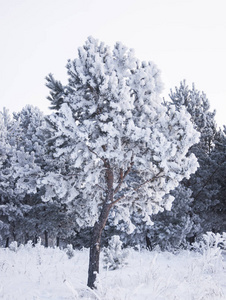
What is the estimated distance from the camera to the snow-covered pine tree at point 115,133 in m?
6.39

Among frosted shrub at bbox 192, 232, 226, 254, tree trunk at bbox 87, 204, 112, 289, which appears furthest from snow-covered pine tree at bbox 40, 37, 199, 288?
frosted shrub at bbox 192, 232, 226, 254

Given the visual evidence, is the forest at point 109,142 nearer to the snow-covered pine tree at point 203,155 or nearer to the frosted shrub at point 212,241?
the frosted shrub at point 212,241

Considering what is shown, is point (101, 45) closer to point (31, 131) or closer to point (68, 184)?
point (68, 184)

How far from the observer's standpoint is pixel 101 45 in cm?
749

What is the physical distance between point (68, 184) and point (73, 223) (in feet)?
33.7

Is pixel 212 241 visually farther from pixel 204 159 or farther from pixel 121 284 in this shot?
pixel 204 159

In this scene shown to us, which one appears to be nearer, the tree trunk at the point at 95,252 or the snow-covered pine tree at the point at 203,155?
the tree trunk at the point at 95,252

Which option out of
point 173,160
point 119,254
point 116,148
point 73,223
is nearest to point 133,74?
point 116,148

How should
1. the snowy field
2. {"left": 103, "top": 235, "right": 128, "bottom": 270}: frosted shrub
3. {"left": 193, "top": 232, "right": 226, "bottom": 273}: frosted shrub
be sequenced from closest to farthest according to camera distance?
the snowy field
{"left": 193, "top": 232, "right": 226, "bottom": 273}: frosted shrub
{"left": 103, "top": 235, "right": 128, "bottom": 270}: frosted shrub

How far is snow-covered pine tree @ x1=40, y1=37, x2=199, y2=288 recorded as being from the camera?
639 cm

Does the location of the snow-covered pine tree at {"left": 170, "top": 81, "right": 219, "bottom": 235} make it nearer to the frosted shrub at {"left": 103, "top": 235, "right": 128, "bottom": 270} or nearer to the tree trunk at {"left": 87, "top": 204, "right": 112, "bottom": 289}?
the frosted shrub at {"left": 103, "top": 235, "right": 128, "bottom": 270}

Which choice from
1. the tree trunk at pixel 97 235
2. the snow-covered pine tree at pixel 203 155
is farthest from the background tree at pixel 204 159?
the tree trunk at pixel 97 235

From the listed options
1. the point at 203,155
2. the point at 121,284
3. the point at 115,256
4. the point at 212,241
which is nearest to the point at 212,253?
the point at 121,284

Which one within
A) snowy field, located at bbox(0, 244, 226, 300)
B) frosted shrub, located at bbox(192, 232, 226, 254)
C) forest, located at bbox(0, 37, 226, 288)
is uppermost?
forest, located at bbox(0, 37, 226, 288)
